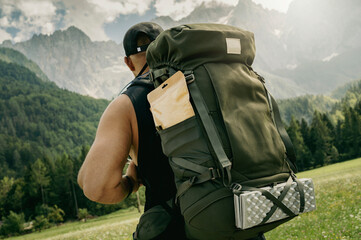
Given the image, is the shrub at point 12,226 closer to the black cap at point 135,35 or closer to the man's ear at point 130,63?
the man's ear at point 130,63

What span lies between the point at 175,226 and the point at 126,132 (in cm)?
89

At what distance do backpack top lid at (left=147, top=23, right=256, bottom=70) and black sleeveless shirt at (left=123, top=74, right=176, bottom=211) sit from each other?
1.24 feet

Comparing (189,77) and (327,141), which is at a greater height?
(189,77)

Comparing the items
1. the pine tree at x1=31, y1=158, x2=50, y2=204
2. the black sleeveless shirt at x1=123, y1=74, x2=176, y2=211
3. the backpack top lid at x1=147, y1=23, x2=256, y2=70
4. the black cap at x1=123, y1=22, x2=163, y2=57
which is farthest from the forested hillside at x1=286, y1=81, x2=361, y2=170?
the backpack top lid at x1=147, y1=23, x2=256, y2=70

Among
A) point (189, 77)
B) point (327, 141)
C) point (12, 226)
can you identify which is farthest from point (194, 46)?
point (327, 141)

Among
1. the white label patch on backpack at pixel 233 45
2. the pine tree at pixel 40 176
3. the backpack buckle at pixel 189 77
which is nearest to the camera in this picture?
the backpack buckle at pixel 189 77

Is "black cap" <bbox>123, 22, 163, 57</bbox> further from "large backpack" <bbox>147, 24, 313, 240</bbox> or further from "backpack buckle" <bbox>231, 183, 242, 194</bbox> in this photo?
"backpack buckle" <bbox>231, 183, 242, 194</bbox>

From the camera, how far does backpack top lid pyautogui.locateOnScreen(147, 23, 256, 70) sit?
2.28m

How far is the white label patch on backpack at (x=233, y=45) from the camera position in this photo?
2.39 m

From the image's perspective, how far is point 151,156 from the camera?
8.75 ft

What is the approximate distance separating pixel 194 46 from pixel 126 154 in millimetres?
1064

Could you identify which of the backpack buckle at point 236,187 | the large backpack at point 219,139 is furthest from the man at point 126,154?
the backpack buckle at point 236,187

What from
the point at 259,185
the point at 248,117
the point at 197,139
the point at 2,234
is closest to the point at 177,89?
the point at 197,139

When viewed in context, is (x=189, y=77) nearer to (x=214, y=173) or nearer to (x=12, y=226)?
(x=214, y=173)
